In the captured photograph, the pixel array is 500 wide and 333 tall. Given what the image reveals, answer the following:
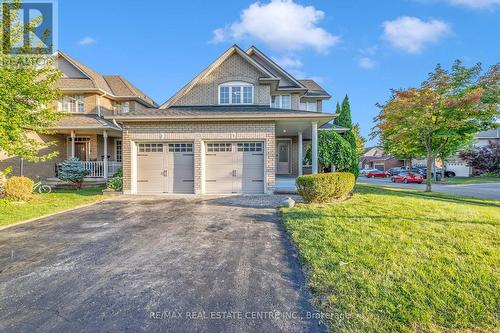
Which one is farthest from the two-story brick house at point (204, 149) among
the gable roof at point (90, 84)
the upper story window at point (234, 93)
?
the gable roof at point (90, 84)

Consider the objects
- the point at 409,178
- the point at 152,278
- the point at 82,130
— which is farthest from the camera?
the point at 409,178

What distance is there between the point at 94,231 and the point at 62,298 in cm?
346

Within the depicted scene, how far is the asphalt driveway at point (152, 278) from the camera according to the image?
2.83m

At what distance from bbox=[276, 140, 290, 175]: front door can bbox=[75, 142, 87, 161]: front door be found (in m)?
14.4

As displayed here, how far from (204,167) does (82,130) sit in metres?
10.6

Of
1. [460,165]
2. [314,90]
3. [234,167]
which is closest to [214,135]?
[234,167]

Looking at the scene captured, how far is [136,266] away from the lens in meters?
4.24

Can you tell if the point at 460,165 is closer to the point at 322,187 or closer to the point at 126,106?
the point at 322,187

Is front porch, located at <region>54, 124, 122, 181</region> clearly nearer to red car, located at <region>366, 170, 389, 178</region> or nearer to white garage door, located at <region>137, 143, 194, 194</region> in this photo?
white garage door, located at <region>137, 143, 194, 194</region>

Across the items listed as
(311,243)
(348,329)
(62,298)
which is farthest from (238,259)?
(62,298)

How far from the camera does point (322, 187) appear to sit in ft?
28.3

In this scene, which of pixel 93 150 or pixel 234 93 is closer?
pixel 234 93

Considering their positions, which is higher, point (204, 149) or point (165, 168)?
point (204, 149)

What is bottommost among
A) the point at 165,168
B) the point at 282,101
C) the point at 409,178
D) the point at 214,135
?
the point at 409,178
